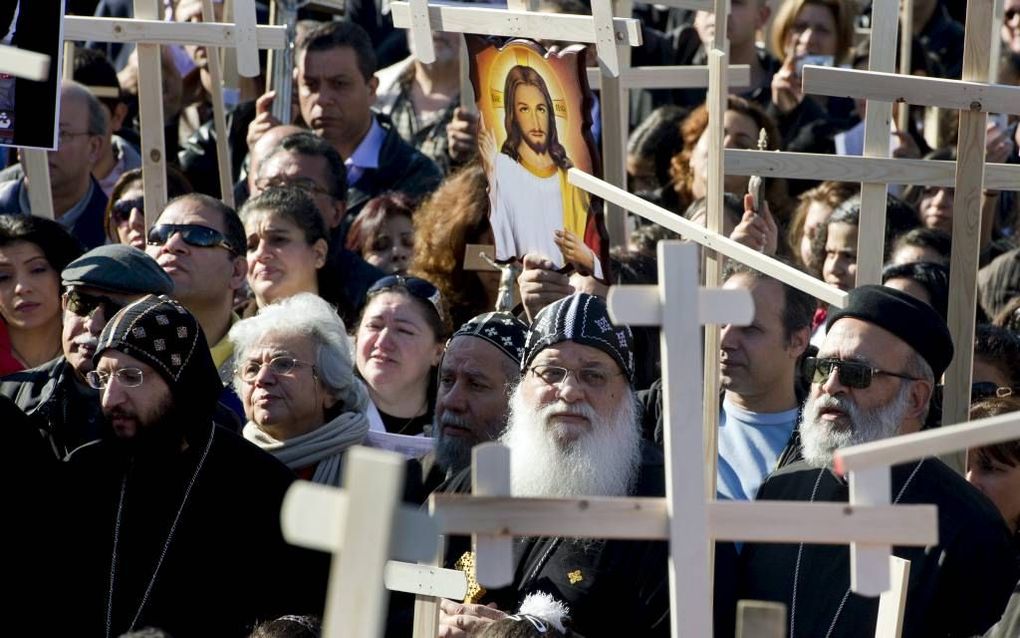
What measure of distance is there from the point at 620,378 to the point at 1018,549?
1.15 m

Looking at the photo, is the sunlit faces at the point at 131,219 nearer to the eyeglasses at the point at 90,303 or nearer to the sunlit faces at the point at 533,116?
the eyeglasses at the point at 90,303

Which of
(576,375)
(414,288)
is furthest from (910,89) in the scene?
(414,288)

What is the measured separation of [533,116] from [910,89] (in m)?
1.23

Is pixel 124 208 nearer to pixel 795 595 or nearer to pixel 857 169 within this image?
pixel 857 169

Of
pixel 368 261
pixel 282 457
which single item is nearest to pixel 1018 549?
pixel 282 457

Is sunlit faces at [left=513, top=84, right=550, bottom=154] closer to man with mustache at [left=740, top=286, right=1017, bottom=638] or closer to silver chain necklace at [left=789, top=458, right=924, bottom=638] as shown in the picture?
man with mustache at [left=740, top=286, right=1017, bottom=638]

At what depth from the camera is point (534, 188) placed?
5445 mm

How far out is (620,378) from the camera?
4766 mm

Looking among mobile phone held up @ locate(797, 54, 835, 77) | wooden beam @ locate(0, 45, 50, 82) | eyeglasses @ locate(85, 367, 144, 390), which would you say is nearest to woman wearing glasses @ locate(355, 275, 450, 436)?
eyeglasses @ locate(85, 367, 144, 390)

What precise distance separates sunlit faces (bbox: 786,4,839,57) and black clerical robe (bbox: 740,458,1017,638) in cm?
386

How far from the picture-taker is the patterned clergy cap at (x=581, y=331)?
4.68 m

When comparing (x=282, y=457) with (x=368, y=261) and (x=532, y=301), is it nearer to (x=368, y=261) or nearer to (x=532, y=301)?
(x=532, y=301)

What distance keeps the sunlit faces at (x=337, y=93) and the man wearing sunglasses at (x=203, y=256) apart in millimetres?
1605

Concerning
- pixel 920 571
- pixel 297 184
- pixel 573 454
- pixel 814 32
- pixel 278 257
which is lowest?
pixel 920 571
